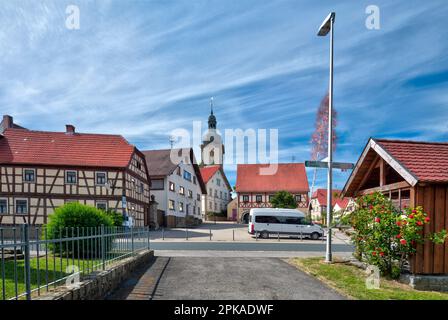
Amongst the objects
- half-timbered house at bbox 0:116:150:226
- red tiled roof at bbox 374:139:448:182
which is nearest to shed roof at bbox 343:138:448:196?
red tiled roof at bbox 374:139:448:182

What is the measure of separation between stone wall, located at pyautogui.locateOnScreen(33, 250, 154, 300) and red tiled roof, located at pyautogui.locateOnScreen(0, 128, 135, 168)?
67.3 ft

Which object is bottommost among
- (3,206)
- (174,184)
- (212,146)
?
(3,206)

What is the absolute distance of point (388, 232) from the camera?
27.6 ft

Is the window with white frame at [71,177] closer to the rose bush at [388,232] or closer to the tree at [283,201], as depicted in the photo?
the rose bush at [388,232]

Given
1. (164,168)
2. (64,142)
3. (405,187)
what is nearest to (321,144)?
(164,168)

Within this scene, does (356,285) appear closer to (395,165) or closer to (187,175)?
(395,165)

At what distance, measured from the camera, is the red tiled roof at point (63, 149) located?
26.5 meters

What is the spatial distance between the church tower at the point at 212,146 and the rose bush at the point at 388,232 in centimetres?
6430

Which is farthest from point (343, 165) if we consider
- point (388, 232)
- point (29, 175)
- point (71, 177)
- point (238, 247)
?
point (29, 175)

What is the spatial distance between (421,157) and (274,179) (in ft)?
137

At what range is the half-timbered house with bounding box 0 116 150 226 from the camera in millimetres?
25797

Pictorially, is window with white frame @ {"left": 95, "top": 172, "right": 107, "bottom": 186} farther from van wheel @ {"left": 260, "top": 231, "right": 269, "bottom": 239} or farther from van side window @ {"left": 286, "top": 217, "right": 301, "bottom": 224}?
van side window @ {"left": 286, "top": 217, "right": 301, "bottom": 224}

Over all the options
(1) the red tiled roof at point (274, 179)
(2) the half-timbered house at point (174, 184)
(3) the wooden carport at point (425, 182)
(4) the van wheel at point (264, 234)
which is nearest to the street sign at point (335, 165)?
(3) the wooden carport at point (425, 182)

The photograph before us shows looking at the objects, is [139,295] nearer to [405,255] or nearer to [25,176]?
[405,255]
